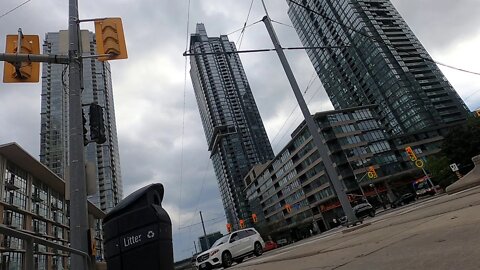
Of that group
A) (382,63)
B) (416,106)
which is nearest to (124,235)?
(382,63)

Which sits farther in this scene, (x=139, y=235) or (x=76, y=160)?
(x=76, y=160)

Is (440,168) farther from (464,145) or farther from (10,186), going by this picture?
(10,186)

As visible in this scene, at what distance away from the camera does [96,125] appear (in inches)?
255

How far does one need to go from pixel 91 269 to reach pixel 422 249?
4.86m

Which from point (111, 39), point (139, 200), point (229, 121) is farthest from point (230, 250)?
point (229, 121)

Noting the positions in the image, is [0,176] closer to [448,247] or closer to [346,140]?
[448,247]

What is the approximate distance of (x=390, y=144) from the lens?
261 feet

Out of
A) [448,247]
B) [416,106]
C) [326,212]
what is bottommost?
[448,247]

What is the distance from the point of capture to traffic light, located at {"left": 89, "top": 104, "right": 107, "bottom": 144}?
641cm

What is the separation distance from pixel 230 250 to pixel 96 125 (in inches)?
384

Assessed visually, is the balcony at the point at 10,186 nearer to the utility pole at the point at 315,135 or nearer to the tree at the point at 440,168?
the utility pole at the point at 315,135

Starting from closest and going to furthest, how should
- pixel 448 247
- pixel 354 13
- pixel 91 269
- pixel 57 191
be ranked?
pixel 448 247, pixel 91 269, pixel 354 13, pixel 57 191

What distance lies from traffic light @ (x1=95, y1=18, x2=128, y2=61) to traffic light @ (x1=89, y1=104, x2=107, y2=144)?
107 centimetres

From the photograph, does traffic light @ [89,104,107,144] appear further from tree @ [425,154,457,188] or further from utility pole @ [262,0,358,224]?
tree @ [425,154,457,188]
